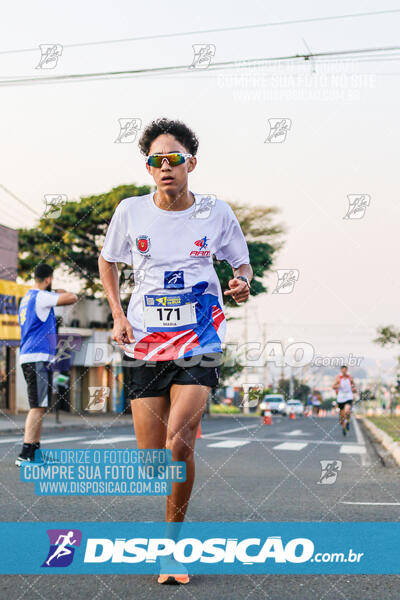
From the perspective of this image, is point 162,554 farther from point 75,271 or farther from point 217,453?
point 75,271

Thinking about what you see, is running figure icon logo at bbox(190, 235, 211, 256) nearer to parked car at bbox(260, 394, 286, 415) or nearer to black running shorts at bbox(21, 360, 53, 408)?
black running shorts at bbox(21, 360, 53, 408)

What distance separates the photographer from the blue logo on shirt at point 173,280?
416cm

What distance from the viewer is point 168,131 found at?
4.36 m

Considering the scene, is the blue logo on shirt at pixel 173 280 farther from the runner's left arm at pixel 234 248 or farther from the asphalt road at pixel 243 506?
the asphalt road at pixel 243 506

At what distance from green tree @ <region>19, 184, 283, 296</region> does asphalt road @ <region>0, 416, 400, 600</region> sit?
20.8 m

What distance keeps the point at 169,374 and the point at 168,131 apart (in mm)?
1274

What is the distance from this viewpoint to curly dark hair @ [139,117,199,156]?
172 inches

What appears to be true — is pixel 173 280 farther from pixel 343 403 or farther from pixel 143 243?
pixel 343 403

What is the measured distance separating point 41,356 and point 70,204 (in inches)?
1046

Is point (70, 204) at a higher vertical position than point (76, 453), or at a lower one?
higher

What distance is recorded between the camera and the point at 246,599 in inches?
146

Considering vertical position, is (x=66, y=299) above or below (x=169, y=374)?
above

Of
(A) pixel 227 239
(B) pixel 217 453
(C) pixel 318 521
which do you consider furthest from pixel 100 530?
(B) pixel 217 453

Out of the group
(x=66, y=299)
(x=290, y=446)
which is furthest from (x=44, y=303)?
(x=290, y=446)
